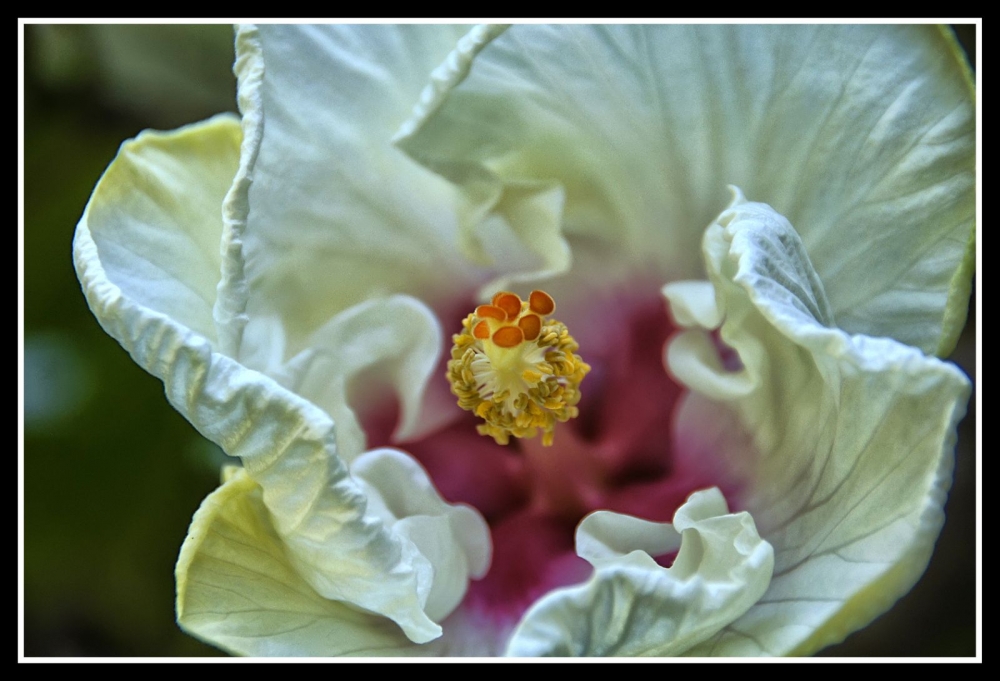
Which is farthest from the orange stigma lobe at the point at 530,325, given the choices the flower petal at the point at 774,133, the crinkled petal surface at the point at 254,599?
the crinkled petal surface at the point at 254,599

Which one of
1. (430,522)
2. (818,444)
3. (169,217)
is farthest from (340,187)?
(818,444)

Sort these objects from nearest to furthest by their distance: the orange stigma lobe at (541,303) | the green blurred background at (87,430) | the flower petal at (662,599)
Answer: the flower petal at (662,599), the orange stigma lobe at (541,303), the green blurred background at (87,430)

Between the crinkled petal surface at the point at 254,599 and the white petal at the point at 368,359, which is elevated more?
the white petal at the point at 368,359

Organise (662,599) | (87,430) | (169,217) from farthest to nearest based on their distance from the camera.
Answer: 1. (87,430)
2. (169,217)
3. (662,599)

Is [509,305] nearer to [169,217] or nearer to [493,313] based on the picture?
[493,313]

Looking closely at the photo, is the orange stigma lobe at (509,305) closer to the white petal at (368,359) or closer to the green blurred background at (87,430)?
the white petal at (368,359)

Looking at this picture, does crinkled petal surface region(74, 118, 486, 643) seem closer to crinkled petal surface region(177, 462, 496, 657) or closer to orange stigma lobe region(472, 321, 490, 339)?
crinkled petal surface region(177, 462, 496, 657)

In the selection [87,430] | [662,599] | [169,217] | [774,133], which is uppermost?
[774,133]

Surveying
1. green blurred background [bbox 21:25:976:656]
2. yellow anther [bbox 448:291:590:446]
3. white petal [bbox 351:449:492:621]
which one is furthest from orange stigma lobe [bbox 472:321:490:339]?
green blurred background [bbox 21:25:976:656]
